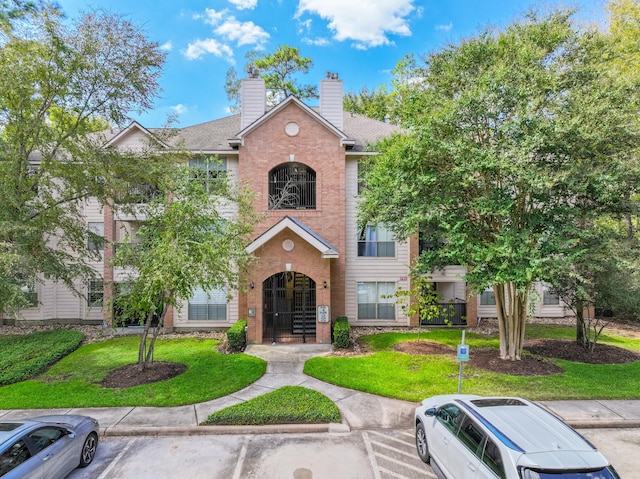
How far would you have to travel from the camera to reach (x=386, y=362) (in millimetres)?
12359

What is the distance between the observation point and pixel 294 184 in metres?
17.1

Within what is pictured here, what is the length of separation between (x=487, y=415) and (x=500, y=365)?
7.28 m

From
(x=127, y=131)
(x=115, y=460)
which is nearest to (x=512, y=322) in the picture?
(x=115, y=460)

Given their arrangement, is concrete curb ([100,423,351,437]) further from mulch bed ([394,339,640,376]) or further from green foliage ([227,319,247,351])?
mulch bed ([394,339,640,376])

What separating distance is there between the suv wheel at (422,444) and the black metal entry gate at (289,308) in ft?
27.3

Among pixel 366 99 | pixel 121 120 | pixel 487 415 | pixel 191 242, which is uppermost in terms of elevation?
pixel 366 99

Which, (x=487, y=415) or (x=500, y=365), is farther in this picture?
(x=500, y=365)

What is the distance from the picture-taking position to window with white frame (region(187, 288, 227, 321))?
17.5m

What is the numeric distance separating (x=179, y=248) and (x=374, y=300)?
36.5 feet

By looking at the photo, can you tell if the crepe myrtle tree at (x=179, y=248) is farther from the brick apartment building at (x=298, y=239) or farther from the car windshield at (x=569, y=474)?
the car windshield at (x=569, y=474)

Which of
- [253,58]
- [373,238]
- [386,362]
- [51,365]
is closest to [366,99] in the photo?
[253,58]

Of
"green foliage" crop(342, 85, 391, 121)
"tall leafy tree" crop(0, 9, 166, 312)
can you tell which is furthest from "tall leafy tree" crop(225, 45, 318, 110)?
"tall leafy tree" crop(0, 9, 166, 312)

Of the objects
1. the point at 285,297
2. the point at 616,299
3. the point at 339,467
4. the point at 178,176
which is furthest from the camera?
the point at 285,297

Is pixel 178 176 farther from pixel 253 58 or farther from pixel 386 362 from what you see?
pixel 253 58
